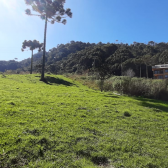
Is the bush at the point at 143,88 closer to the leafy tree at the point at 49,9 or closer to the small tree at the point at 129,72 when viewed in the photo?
the leafy tree at the point at 49,9

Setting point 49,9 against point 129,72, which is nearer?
point 49,9

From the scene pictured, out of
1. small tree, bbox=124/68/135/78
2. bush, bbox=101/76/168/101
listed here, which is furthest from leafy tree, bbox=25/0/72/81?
small tree, bbox=124/68/135/78

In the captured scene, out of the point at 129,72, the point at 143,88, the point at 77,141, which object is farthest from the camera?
the point at 129,72

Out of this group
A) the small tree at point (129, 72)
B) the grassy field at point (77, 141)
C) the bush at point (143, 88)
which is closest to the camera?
the grassy field at point (77, 141)

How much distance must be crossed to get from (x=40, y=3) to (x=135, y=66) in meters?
46.7

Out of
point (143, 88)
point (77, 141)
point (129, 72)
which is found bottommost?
point (77, 141)

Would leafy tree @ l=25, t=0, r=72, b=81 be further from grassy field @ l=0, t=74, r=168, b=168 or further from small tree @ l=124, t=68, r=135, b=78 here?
small tree @ l=124, t=68, r=135, b=78

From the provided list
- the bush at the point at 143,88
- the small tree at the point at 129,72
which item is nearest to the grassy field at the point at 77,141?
the bush at the point at 143,88

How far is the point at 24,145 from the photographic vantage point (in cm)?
430

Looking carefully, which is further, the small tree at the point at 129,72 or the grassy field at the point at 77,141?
the small tree at the point at 129,72

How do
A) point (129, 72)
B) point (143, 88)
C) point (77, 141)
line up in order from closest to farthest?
1. point (77, 141)
2. point (143, 88)
3. point (129, 72)

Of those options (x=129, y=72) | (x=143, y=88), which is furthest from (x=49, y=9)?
(x=129, y=72)

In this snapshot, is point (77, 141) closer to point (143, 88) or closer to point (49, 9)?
point (143, 88)

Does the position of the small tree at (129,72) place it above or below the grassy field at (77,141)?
above
